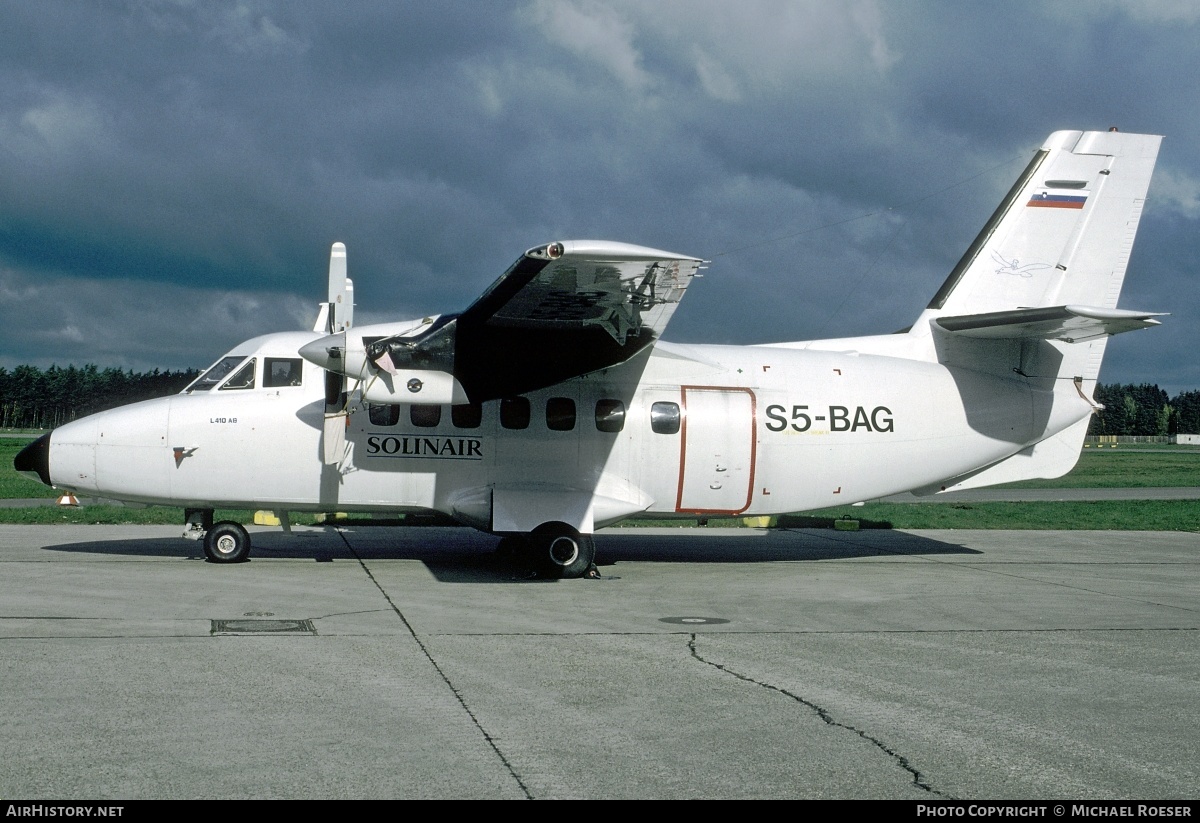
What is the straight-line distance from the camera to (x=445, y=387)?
13172mm

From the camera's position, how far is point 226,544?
14.4 meters

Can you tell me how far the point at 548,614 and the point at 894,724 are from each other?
4.93 meters

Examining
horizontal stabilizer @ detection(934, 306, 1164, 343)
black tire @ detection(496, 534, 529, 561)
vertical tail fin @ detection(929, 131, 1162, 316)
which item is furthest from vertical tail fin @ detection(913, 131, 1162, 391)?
black tire @ detection(496, 534, 529, 561)

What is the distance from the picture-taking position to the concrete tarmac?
5.68m

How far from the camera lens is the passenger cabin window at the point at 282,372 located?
1429cm

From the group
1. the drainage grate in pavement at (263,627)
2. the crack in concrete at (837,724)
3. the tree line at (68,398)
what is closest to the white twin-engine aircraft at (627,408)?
the drainage grate in pavement at (263,627)

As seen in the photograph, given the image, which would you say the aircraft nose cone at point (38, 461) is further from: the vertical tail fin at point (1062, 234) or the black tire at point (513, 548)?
the vertical tail fin at point (1062, 234)

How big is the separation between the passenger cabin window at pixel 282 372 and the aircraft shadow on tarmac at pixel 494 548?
2.66 meters

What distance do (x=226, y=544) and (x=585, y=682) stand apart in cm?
807

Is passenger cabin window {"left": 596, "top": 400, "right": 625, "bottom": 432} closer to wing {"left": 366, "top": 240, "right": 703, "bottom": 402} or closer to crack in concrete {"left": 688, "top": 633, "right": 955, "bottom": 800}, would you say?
wing {"left": 366, "top": 240, "right": 703, "bottom": 402}

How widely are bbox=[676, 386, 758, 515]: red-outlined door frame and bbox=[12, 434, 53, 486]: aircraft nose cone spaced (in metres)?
8.39

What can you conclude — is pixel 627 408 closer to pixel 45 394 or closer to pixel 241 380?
pixel 241 380
